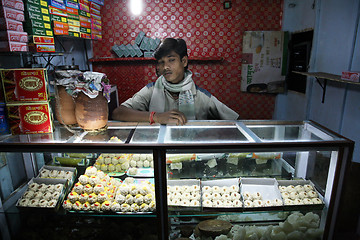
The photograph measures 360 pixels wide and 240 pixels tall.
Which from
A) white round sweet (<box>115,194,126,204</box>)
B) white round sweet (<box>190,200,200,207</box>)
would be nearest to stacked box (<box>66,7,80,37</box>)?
white round sweet (<box>115,194,126,204</box>)

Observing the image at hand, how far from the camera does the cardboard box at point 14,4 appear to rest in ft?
8.32

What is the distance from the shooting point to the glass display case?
1.58 metres

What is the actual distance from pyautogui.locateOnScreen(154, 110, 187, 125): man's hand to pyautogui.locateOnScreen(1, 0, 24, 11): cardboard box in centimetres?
207

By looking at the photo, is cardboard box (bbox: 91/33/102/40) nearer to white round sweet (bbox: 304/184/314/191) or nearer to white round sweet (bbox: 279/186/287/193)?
white round sweet (bbox: 279/186/287/193)

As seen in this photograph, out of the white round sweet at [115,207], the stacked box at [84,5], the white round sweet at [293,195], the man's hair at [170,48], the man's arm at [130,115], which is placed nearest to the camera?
the white round sweet at [115,207]

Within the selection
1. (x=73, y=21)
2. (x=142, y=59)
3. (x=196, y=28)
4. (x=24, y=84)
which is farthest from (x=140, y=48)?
(x=24, y=84)

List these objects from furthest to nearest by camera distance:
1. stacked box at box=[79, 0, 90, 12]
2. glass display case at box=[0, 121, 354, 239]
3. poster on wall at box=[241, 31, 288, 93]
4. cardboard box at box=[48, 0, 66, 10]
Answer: poster on wall at box=[241, 31, 288, 93], stacked box at box=[79, 0, 90, 12], cardboard box at box=[48, 0, 66, 10], glass display case at box=[0, 121, 354, 239]

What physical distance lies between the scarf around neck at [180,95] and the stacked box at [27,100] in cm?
133

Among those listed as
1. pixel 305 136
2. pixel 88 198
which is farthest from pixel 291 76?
pixel 88 198

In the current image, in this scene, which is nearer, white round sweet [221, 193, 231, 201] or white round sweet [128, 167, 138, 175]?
white round sweet [221, 193, 231, 201]

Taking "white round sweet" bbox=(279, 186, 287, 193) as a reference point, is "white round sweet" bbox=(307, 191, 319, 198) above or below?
above

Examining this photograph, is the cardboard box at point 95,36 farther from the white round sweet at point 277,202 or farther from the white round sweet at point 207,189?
the white round sweet at point 277,202

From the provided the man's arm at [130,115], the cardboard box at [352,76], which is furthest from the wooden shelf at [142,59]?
the man's arm at [130,115]

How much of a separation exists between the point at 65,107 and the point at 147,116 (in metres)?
0.66
